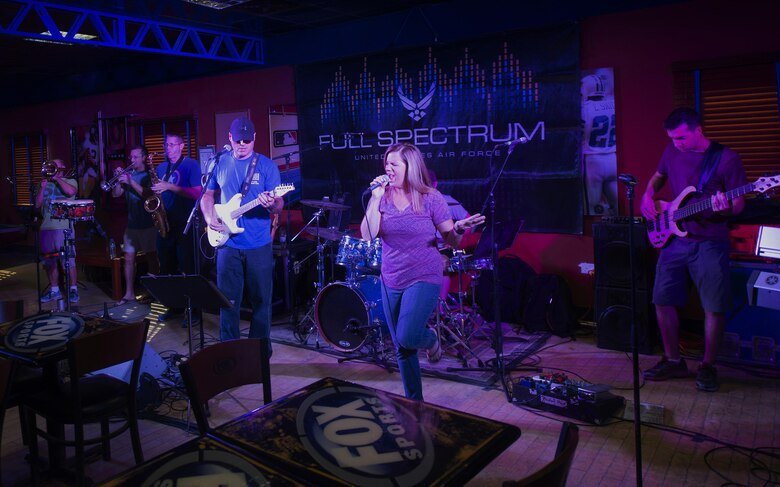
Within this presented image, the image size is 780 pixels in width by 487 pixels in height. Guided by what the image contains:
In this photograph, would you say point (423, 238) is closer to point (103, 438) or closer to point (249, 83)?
point (103, 438)

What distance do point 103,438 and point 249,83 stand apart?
6.92 meters

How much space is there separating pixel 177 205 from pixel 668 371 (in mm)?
6016

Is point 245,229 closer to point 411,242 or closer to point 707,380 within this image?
point 411,242

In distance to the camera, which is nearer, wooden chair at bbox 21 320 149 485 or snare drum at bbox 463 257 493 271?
wooden chair at bbox 21 320 149 485

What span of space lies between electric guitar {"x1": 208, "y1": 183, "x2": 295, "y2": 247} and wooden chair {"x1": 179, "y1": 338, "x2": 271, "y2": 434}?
2.24 m

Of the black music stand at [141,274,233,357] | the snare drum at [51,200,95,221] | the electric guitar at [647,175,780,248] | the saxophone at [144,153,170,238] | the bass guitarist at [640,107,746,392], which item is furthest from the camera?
the snare drum at [51,200,95,221]

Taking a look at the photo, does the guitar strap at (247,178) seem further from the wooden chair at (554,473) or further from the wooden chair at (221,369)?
the wooden chair at (554,473)

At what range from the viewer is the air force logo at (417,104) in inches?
296

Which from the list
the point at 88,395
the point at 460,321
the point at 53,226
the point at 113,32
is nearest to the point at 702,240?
the point at 460,321

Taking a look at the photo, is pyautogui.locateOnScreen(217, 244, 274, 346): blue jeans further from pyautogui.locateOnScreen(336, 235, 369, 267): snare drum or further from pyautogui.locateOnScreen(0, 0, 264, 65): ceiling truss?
pyautogui.locateOnScreen(0, 0, 264, 65): ceiling truss

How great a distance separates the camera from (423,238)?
3.79m

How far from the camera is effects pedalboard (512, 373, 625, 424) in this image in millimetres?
4309

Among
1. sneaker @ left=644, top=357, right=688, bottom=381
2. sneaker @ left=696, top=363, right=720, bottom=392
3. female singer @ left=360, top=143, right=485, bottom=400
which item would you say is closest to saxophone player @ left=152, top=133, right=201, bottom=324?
female singer @ left=360, top=143, right=485, bottom=400

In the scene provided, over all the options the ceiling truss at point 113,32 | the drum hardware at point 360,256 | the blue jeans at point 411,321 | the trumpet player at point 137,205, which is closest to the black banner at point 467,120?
the ceiling truss at point 113,32
